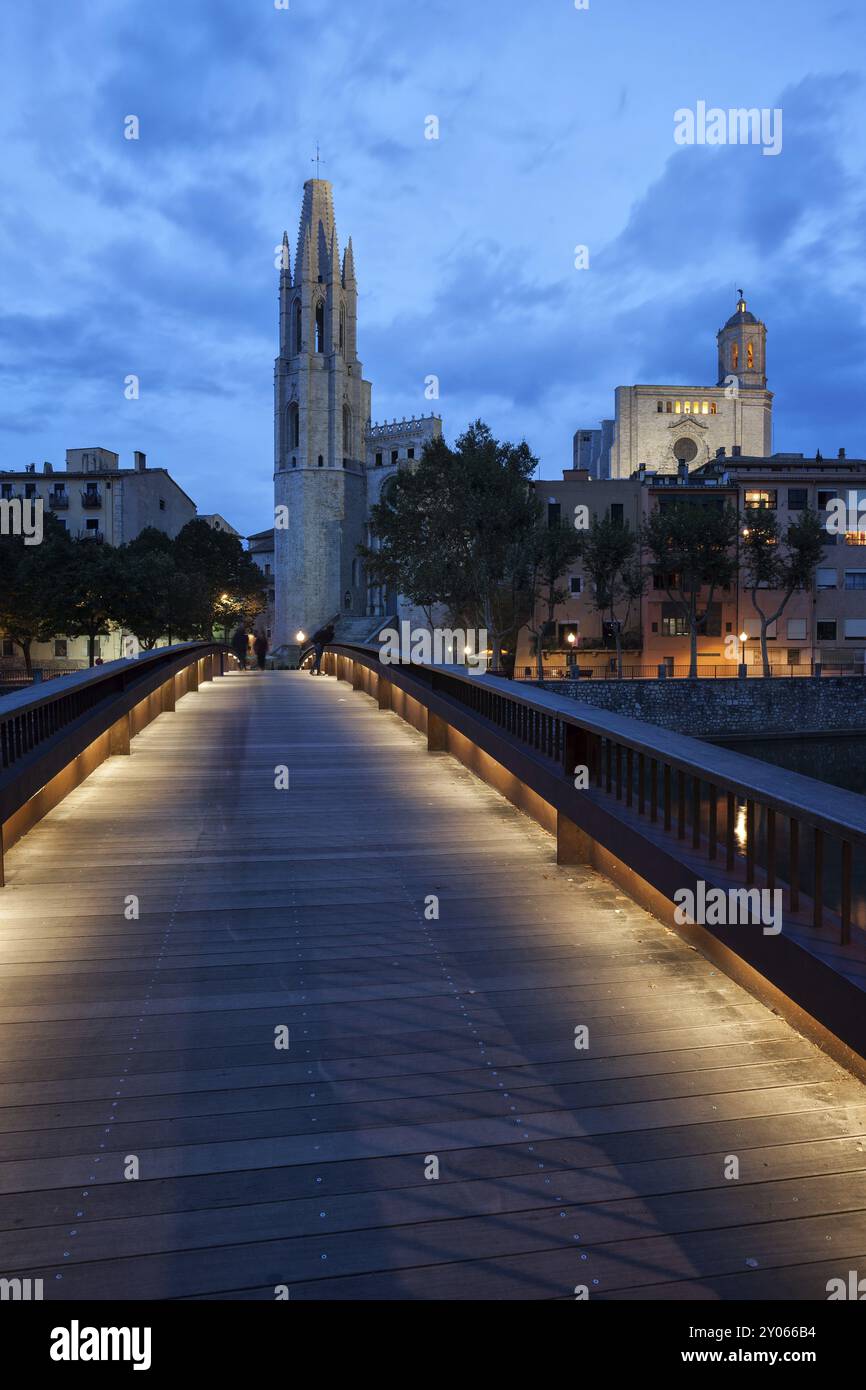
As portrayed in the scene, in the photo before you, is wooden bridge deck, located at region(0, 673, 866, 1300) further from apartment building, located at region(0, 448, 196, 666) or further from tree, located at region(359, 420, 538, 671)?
apartment building, located at region(0, 448, 196, 666)

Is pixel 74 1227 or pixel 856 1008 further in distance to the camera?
pixel 856 1008

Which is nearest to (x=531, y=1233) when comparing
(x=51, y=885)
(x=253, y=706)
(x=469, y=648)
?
(x=51, y=885)

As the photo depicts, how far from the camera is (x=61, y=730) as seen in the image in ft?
29.6

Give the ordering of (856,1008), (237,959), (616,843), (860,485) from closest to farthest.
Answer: (856,1008), (237,959), (616,843), (860,485)

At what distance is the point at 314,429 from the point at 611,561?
43211 mm

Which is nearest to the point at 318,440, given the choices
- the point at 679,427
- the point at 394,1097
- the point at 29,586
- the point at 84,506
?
the point at 84,506

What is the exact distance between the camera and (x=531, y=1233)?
315cm

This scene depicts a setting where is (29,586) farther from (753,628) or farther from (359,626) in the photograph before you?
(753,628)

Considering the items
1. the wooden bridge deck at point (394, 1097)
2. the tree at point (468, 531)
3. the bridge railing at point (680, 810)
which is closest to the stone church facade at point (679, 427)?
the tree at point (468, 531)

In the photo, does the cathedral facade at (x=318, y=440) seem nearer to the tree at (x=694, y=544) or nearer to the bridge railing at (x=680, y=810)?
the tree at (x=694, y=544)

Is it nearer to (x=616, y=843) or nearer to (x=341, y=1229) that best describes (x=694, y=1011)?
(x=616, y=843)
